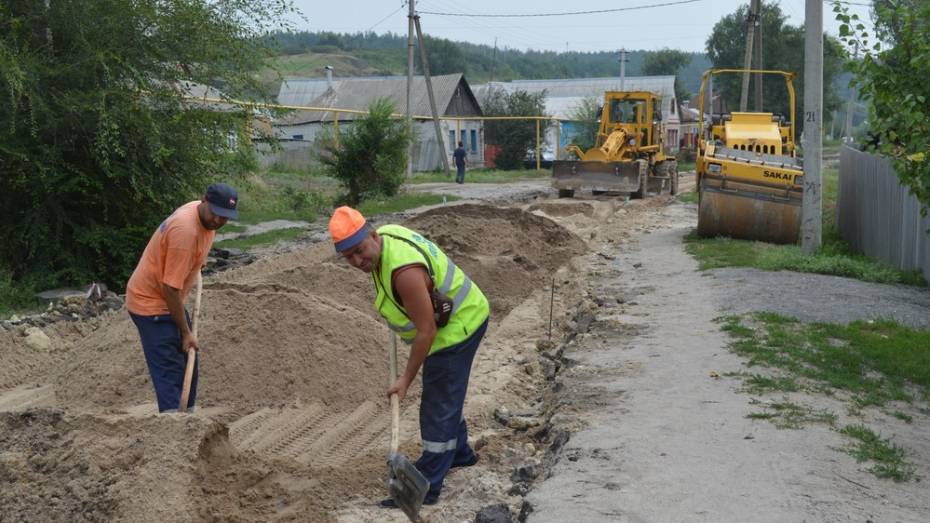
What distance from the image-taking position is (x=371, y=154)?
995 inches

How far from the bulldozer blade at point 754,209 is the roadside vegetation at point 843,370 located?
6.77 meters

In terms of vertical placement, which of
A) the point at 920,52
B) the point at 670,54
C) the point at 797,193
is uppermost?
the point at 670,54

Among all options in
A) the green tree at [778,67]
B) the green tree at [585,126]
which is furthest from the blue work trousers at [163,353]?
the green tree at [778,67]

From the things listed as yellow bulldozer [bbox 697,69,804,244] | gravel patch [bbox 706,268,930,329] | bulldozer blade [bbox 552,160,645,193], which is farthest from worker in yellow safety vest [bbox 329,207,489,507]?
bulldozer blade [bbox 552,160,645,193]

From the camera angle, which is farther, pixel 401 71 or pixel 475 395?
pixel 401 71

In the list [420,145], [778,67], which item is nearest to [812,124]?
[420,145]

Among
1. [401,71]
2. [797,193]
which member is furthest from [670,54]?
[797,193]

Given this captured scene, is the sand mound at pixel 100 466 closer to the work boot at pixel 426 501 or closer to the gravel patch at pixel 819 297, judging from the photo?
the work boot at pixel 426 501

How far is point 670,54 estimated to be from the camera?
122 m

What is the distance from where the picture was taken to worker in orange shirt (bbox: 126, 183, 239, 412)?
6219 mm

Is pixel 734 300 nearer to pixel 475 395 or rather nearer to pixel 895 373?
pixel 895 373

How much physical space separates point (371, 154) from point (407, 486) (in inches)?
803

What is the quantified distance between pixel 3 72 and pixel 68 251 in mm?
2628

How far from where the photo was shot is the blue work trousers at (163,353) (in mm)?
6395
